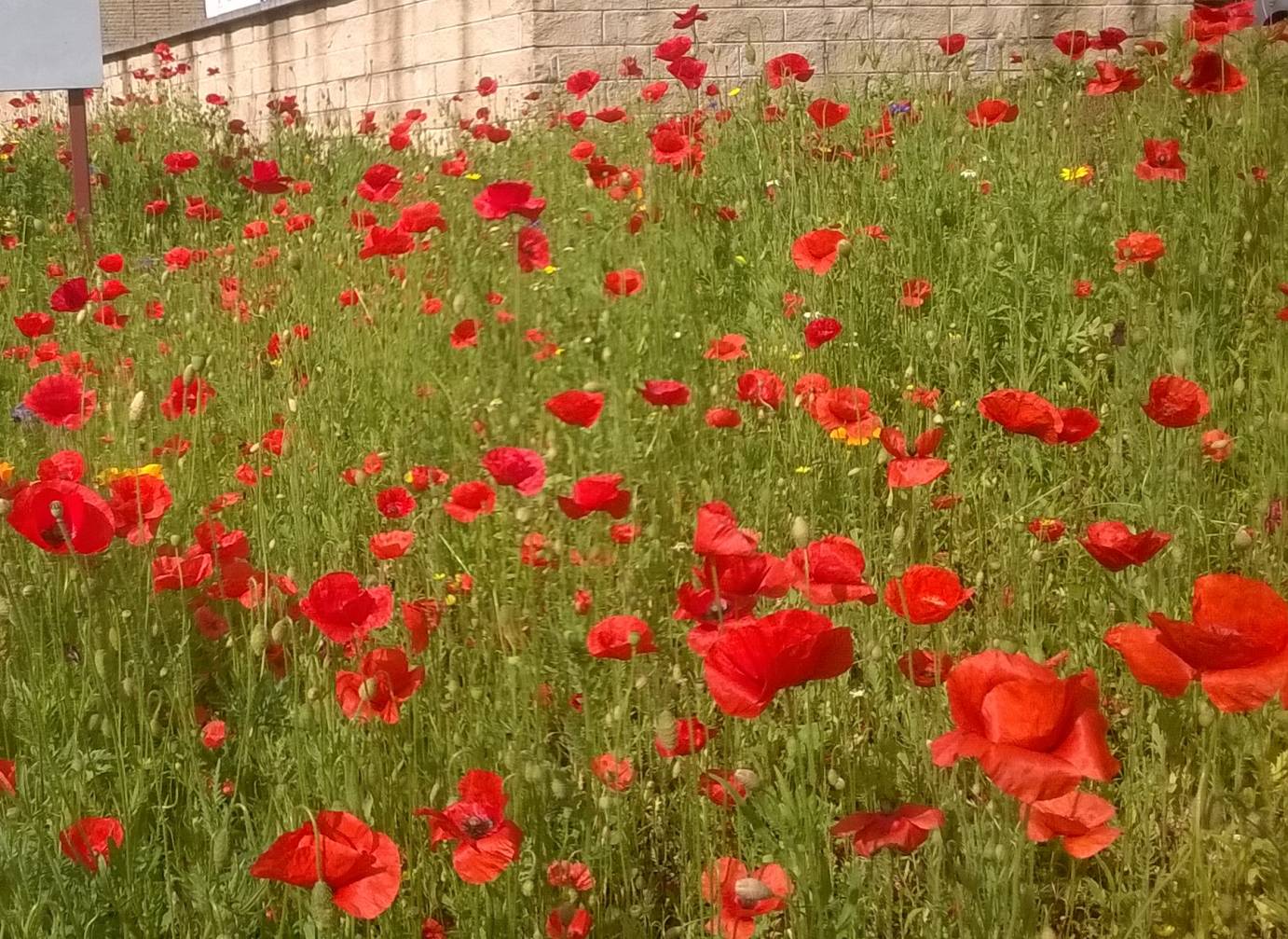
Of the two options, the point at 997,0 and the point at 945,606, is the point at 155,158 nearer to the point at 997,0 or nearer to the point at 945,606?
the point at 997,0

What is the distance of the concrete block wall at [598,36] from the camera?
7.56 metres

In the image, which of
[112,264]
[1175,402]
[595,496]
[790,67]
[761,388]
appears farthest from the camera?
[790,67]

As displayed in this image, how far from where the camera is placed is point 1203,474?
→ 6.82ft

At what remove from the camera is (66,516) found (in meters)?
1.41

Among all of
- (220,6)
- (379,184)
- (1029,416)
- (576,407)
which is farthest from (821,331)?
(220,6)

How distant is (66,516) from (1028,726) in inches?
42.2

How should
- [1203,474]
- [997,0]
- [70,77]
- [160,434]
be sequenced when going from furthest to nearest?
[997,0] → [70,77] → [160,434] → [1203,474]

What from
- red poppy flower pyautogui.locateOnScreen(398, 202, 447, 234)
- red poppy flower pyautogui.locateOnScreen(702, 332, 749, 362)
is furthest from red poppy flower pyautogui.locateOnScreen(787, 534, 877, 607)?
red poppy flower pyautogui.locateOnScreen(398, 202, 447, 234)

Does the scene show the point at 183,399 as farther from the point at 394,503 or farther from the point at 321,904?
the point at 321,904

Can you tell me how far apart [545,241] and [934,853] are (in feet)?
6.25

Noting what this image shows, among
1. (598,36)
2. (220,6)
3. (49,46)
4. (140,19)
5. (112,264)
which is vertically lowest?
(112,264)

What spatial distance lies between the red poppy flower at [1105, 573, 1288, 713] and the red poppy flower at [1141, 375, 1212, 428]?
71 centimetres

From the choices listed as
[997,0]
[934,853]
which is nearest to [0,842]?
[934,853]

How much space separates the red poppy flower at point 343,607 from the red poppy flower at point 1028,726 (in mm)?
682
